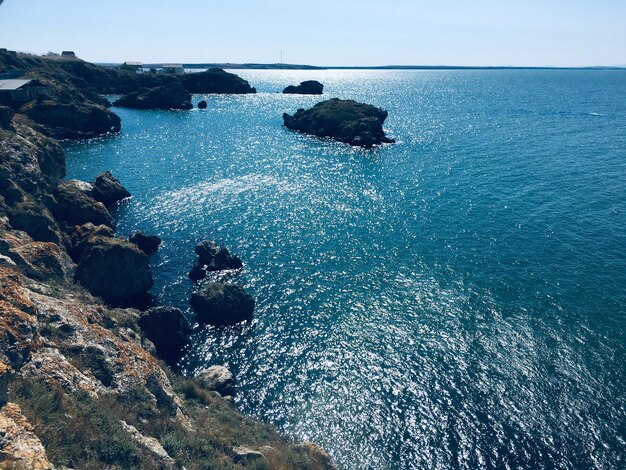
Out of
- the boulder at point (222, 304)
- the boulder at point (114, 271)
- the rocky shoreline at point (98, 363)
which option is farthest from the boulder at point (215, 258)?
the boulder at point (114, 271)

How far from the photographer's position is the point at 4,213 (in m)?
50.5

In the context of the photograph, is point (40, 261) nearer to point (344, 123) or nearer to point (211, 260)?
point (211, 260)

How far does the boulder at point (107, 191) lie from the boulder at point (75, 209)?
939 cm

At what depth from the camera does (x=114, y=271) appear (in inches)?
2060

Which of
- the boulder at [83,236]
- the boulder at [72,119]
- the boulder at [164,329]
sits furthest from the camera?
the boulder at [72,119]

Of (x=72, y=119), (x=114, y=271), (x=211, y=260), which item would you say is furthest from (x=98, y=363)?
(x=72, y=119)

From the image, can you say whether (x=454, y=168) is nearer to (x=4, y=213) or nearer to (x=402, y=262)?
(x=402, y=262)

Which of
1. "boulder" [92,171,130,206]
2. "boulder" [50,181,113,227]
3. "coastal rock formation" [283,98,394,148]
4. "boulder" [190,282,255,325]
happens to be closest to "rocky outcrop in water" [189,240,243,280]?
"boulder" [190,282,255,325]

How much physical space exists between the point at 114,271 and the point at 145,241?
1293cm

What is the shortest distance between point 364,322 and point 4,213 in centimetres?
4577

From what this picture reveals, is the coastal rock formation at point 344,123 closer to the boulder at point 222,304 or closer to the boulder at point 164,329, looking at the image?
the boulder at point 222,304

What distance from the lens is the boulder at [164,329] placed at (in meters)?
45.3

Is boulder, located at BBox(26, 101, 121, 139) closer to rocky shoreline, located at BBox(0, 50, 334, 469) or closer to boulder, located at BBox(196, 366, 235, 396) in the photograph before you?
rocky shoreline, located at BBox(0, 50, 334, 469)

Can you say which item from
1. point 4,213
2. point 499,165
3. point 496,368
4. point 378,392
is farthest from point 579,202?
point 4,213
